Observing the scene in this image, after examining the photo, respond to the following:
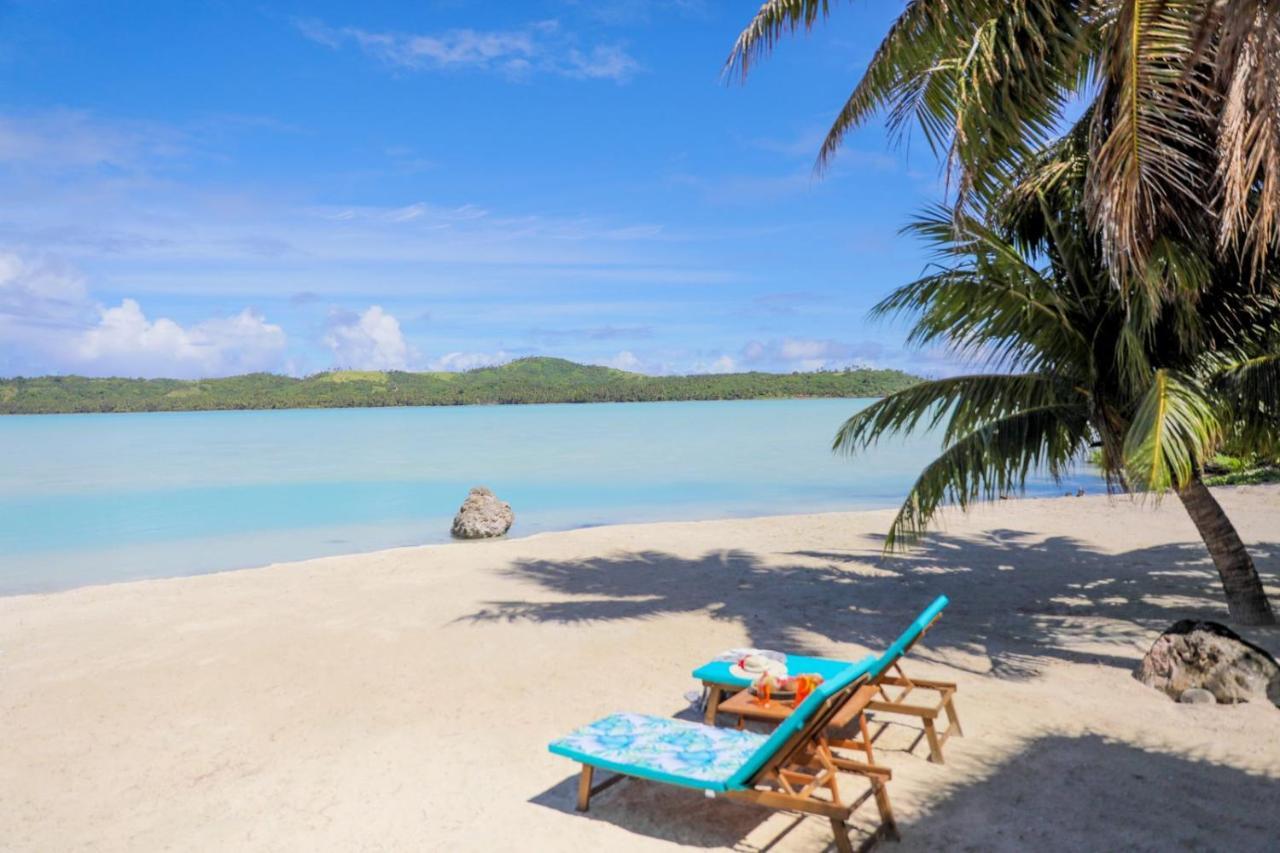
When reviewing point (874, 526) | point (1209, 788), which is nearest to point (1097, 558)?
point (874, 526)

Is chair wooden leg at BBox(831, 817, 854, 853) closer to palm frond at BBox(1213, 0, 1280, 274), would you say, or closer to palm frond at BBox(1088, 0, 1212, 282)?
palm frond at BBox(1088, 0, 1212, 282)

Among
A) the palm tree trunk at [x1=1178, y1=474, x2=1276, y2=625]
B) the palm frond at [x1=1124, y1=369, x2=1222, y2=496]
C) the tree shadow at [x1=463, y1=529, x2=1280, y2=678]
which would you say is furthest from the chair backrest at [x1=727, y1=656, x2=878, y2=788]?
the palm tree trunk at [x1=1178, y1=474, x2=1276, y2=625]

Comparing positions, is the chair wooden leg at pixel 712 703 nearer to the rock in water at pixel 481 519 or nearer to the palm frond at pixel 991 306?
the palm frond at pixel 991 306

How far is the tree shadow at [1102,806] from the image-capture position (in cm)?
383

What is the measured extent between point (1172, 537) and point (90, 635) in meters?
12.6

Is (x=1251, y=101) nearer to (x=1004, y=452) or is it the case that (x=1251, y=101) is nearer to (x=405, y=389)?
(x=1004, y=452)

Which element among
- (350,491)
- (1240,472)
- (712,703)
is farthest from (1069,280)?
(350,491)

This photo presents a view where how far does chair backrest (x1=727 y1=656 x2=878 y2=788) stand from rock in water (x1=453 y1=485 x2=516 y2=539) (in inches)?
521

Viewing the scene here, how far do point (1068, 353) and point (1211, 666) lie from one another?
2388 millimetres

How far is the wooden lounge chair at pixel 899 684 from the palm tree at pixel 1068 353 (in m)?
1.99

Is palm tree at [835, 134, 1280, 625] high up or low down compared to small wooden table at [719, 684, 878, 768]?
up

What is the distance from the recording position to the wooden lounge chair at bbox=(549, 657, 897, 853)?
3637 mm

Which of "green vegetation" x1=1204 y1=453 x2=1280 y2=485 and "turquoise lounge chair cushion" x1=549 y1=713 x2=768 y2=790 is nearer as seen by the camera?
"turquoise lounge chair cushion" x1=549 y1=713 x2=768 y2=790

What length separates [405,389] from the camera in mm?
116312
